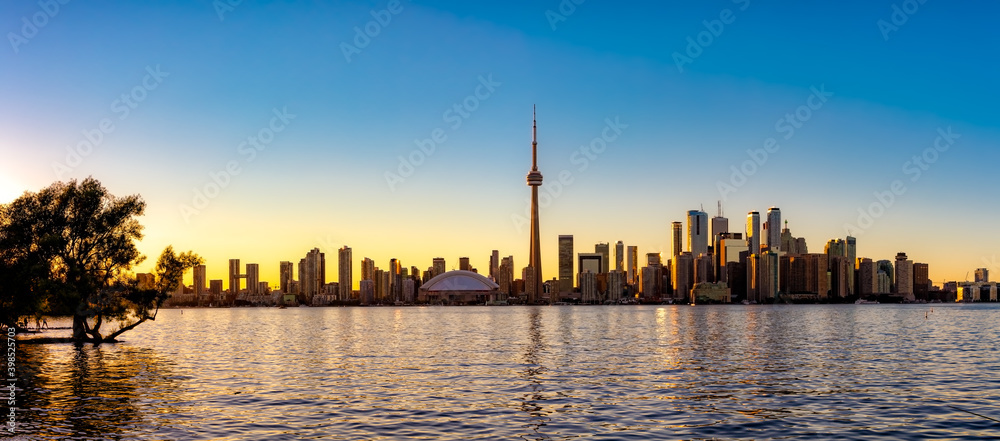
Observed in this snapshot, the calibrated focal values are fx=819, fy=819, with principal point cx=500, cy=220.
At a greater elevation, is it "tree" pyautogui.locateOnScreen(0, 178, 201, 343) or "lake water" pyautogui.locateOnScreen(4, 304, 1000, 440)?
"tree" pyautogui.locateOnScreen(0, 178, 201, 343)

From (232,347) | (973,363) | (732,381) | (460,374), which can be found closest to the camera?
(732,381)

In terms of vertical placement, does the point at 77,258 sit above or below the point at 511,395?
above

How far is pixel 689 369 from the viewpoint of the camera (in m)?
65.1

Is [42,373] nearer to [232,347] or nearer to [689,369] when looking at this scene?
[232,347]

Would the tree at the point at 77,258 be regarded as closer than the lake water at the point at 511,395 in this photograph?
No

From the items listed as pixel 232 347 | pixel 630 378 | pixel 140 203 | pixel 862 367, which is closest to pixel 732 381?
pixel 630 378

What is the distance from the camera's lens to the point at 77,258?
8988 cm

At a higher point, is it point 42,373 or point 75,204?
point 75,204

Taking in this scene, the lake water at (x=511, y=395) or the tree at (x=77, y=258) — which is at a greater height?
the tree at (x=77, y=258)

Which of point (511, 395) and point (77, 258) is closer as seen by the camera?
point (511, 395)

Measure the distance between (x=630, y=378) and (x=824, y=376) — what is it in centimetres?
1426

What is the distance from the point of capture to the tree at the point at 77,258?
81750 mm

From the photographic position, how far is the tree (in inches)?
3219

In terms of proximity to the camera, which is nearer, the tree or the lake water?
the lake water
